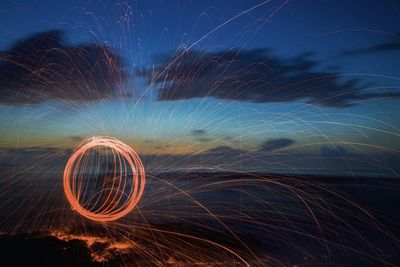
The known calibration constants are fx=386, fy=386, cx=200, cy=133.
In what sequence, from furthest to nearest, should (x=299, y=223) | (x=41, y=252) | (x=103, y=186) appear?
(x=299, y=223), (x=103, y=186), (x=41, y=252)

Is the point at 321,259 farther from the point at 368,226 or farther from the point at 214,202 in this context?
the point at 214,202

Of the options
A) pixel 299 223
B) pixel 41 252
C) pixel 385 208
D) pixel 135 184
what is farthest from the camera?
pixel 385 208

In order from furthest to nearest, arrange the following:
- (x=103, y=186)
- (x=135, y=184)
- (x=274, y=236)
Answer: (x=274, y=236)
(x=103, y=186)
(x=135, y=184)

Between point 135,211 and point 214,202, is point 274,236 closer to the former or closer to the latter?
point 135,211

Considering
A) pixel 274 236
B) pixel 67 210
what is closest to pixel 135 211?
pixel 67 210

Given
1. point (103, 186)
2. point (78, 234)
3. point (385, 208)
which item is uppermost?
point (103, 186)

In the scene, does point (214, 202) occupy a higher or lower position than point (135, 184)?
lower

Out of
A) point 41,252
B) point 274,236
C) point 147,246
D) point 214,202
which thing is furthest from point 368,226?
point 41,252

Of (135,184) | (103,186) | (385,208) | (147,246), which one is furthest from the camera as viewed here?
(385,208)

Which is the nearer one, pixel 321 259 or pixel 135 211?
pixel 321 259
